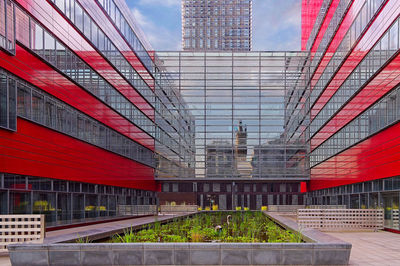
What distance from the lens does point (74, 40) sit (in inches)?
1179

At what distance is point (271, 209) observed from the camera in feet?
190

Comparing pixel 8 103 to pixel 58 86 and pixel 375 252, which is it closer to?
pixel 58 86

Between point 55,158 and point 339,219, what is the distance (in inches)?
626

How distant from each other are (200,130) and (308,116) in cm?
1388

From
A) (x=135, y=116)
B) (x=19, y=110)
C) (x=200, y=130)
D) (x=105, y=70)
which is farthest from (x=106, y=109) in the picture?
(x=200, y=130)

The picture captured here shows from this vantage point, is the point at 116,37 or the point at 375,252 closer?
the point at 375,252

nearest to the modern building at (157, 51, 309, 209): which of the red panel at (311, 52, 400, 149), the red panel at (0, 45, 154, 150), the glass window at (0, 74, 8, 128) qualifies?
the red panel at (311, 52, 400, 149)

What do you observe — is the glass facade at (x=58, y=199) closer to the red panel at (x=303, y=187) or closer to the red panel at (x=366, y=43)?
the red panel at (x=366, y=43)

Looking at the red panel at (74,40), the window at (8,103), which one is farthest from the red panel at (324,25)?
the window at (8,103)

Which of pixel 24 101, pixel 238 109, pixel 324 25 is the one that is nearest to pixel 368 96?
pixel 324 25

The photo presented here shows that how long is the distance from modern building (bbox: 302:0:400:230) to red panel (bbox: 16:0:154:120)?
1802 cm

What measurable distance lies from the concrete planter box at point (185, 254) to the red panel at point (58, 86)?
10.6 metres

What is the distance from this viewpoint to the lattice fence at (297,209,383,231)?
25672 millimetres

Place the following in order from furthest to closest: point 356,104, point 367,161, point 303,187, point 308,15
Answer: point 303,187 < point 308,15 < point 356,104 < point 367,161
